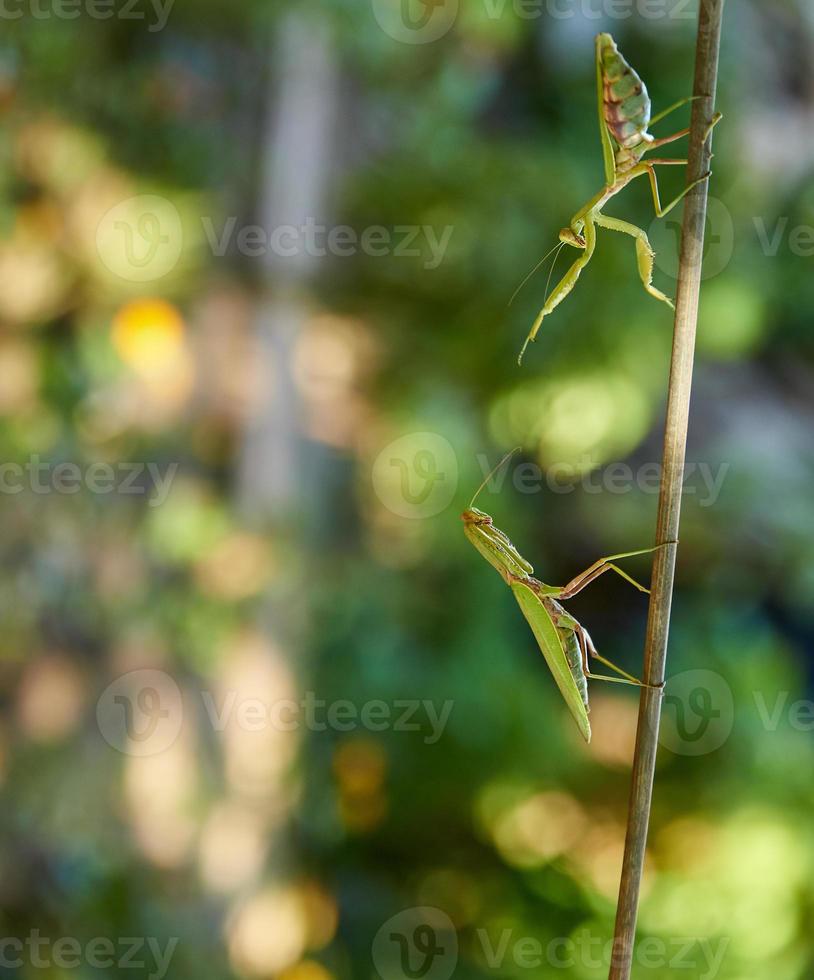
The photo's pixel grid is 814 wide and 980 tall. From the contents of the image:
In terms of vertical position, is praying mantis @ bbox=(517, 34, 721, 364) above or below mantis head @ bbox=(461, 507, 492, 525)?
above

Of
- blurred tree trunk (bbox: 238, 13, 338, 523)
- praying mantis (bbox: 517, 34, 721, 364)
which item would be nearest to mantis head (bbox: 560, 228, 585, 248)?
praying mantis (bbox: 517, 34, 721, 364)

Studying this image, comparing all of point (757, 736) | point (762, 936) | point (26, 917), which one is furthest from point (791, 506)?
point (26, 917)

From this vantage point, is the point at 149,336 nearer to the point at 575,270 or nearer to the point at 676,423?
the point at 575,270

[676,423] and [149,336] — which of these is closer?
[676,423]

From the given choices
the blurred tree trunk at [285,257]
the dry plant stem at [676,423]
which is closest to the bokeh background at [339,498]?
the blurred tree trunk at [285,257]

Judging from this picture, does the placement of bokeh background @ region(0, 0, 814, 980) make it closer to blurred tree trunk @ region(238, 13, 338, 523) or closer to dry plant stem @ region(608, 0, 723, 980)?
blurred tree trunk @ region(238, 13, 338, 523)

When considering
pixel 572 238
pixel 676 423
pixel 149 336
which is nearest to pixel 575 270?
pixel 572 238
